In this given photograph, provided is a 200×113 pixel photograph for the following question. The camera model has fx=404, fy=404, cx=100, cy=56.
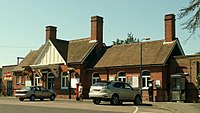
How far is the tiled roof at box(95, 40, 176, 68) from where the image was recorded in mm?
40875

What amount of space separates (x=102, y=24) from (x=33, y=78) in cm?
1187

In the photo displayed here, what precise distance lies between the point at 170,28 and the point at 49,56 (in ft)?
53.1

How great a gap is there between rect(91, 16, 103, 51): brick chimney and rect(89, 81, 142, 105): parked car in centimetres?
1804

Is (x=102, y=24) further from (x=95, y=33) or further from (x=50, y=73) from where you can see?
(x=50, y=73)

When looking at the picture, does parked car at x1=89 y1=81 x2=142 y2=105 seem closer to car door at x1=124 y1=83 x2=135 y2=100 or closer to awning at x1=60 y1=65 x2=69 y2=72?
car door at x1=124 y1=83 x2=135 y2=100

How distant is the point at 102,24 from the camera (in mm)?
50219

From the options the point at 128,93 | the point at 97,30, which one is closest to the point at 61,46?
the point at 97,30

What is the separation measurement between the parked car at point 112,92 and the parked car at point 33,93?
32.9 feet

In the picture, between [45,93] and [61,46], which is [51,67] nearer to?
[61,46]

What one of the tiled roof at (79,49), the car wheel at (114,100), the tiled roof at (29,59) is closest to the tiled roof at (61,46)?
the tiled roof at (79,49)

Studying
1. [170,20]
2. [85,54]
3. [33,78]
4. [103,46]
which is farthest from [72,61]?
[170,20]

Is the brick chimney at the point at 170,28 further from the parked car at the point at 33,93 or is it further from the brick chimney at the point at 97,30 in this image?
the parked car at the point at 33,93

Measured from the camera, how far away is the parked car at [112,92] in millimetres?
30453

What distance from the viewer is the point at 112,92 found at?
30.8 m
